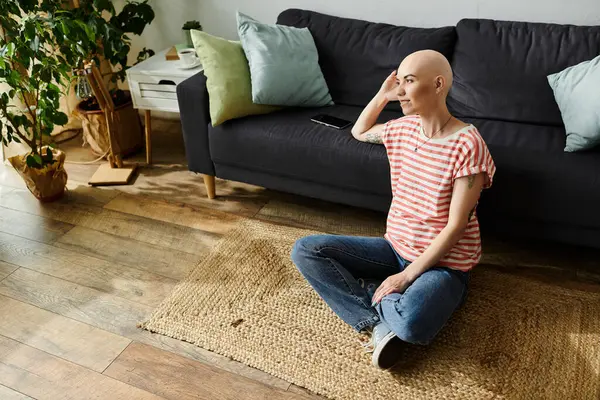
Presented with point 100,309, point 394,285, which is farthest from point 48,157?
point 394,285

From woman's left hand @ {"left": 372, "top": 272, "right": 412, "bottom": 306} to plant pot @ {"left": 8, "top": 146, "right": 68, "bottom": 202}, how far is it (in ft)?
5.52

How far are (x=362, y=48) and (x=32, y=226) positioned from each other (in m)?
1.68

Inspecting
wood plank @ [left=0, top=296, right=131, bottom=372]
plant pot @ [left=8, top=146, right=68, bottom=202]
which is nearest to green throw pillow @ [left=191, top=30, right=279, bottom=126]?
plant pot @ [left=8, top=146, right=68, bottom=202]

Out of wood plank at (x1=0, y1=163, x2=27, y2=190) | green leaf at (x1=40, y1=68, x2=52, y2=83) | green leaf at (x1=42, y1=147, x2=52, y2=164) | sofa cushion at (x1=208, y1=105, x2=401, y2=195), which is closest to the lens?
sofa cushion at (x1=208, y1=105, x2=401, y2=195)

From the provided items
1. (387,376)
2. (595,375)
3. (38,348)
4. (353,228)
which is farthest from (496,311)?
(38,348)

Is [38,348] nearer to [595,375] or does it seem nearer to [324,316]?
[324,316]

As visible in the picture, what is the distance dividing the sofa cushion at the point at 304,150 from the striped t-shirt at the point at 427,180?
9.8 inches

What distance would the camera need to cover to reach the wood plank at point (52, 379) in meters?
1.63

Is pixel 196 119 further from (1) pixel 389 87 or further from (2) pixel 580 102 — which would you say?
(2) pixel 580 102

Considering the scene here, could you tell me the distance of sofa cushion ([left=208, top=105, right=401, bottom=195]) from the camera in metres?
2.08

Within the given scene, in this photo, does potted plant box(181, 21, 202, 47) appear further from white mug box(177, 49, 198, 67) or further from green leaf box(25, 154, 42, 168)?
green leaf box(25, 154, 42, 168)

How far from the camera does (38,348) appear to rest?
181 cm

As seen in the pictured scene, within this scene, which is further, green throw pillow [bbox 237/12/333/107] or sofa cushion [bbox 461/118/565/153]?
green throw pillow [bbox 237/12/333/107]

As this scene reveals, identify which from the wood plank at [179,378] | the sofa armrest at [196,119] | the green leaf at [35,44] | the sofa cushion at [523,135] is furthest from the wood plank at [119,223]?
the sofa cushion at [523,135]
